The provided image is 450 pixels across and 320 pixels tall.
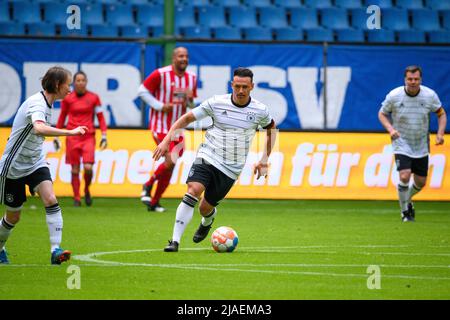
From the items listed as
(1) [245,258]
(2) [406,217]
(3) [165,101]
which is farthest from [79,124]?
(1) [245,258]

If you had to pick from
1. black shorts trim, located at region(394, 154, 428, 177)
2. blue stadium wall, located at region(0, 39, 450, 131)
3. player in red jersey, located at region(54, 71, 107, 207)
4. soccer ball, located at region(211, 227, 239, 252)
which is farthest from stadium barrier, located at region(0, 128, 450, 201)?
soccer ball, located at region(211, 227, 239, 252)

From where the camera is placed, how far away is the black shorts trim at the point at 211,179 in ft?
38.9

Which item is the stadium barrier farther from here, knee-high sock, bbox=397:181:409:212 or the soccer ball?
the soccer ball

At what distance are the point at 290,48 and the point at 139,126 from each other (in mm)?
3377

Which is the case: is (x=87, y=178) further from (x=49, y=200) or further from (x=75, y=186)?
(x=49, y=200)

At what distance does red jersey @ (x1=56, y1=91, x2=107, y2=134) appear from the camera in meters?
18.5

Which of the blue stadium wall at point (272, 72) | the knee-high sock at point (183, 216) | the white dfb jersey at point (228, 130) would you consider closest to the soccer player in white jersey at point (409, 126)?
the blue stadium wall at point (272, 72)

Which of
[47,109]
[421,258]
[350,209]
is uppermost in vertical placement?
[47,109]

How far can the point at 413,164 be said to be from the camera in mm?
16500

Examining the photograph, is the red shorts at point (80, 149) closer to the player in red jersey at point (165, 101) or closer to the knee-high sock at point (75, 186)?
the knee-high sock at point (75, 186)

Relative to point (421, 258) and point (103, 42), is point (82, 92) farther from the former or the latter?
point (421, 258)

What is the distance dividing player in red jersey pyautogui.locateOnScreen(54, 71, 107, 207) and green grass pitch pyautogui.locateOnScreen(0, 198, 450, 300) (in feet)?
2.21
